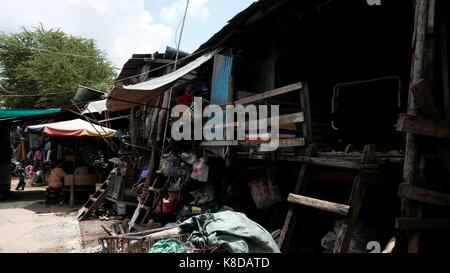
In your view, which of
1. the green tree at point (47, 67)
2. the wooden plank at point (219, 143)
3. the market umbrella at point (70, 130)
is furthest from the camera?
the green tree at point (47, 67)

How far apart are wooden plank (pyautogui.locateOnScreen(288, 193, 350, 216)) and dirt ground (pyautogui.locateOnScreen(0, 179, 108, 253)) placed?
15.4 feet

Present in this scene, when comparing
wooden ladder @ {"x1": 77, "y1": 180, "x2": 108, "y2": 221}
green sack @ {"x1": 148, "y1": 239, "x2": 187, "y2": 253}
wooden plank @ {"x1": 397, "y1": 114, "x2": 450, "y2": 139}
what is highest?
wooden plank @ {"x1": 397, "y1": 114, "x2": 450, "y2": 139}

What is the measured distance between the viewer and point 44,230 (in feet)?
30.3

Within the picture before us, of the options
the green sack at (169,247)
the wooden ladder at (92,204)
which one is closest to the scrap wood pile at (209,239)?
the green sack at (169,247)

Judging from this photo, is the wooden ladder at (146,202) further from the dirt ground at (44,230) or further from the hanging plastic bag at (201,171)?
the hanging plastic bag at (201,171)

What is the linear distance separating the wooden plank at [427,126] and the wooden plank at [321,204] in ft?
4.02

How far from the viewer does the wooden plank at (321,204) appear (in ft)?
13.9

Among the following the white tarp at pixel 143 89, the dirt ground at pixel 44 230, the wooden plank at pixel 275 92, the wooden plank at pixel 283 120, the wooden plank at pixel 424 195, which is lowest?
the dirt ground at pixel 44 230

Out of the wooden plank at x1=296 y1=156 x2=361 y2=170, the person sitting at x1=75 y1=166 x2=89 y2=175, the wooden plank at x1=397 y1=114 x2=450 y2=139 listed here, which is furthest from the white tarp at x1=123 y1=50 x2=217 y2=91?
the person sitting at x1=75 y1=166 x2=89 y2=175

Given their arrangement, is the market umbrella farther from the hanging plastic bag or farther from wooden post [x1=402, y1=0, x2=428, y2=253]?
wooden post [x1=402, y1=0, x2=428, y2=253]

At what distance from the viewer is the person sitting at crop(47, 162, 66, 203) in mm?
13195
